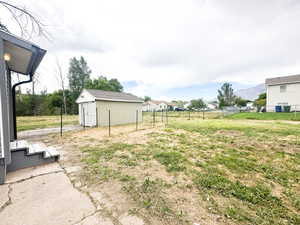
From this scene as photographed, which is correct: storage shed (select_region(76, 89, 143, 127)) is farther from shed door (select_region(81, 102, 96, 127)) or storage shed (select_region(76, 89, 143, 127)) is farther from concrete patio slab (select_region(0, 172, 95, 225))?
concrete patio slab (select_region(0, 172, 95, 225))

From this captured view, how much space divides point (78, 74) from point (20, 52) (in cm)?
3123

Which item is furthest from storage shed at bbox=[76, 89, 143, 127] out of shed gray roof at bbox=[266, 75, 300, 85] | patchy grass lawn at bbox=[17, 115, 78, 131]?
A: shed gray roof at bbox=[266, 75, 300, 85]

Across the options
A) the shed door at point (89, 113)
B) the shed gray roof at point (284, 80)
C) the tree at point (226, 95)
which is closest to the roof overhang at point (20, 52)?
the shed door at point (89, 113)

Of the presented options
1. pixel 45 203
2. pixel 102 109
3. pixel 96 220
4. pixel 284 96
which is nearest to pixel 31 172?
pixel 45 203

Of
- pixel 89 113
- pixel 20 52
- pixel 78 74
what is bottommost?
pixel 89 113

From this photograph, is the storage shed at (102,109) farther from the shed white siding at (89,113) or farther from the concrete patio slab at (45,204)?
the concrete patio slab at (45,204)

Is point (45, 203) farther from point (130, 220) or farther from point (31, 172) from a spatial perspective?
point (31, 172)

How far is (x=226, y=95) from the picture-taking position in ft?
116

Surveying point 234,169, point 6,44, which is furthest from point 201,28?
point 6,44

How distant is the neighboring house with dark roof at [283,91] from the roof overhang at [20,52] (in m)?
23.9

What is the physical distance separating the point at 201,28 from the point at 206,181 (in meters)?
9.37

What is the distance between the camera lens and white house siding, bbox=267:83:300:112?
652 inches

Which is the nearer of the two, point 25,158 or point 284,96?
point 25,158

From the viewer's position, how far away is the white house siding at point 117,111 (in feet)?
32.8
